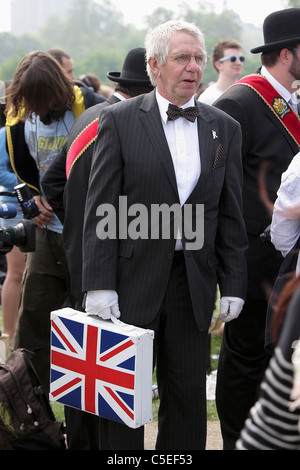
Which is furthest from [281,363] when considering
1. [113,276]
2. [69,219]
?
[69,219]

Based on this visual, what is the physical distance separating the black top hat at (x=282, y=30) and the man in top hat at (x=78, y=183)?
657 mm

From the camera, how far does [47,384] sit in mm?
3973

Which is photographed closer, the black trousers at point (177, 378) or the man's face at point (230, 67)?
the black trousers at point (177, 378)

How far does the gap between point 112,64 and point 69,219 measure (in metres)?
81.7

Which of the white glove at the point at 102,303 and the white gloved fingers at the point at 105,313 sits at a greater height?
the white glove at the point at 102,303

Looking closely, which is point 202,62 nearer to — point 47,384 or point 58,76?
point 58,76

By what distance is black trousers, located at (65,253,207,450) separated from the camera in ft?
9.80

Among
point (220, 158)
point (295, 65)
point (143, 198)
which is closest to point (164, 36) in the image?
point (220, 158)

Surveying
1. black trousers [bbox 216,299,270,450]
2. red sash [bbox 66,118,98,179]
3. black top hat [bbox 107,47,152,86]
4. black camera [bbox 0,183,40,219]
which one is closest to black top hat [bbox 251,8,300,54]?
black top hat [bbox 107,47,152,86]

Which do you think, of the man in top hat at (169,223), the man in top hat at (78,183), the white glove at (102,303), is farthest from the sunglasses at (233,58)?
the white glove at (102,303)

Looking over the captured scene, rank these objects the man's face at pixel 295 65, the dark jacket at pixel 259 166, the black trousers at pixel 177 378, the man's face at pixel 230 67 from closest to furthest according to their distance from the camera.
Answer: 1. the black trousers at pixel 177 378
2. the dark jacket at pixel 259 166
3. the man's face at pixel 295 65
4. the man's face at pixel 230 67

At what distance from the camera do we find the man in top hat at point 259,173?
3510mm

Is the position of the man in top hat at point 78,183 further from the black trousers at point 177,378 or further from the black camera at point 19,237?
the black trousers at point 177,378

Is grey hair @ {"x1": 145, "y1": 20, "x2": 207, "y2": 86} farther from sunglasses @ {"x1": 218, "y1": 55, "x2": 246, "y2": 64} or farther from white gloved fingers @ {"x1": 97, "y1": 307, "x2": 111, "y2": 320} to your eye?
sunglasses @ {"x1": 218, "y1": 55, "x2": 246, "y2": 64}
